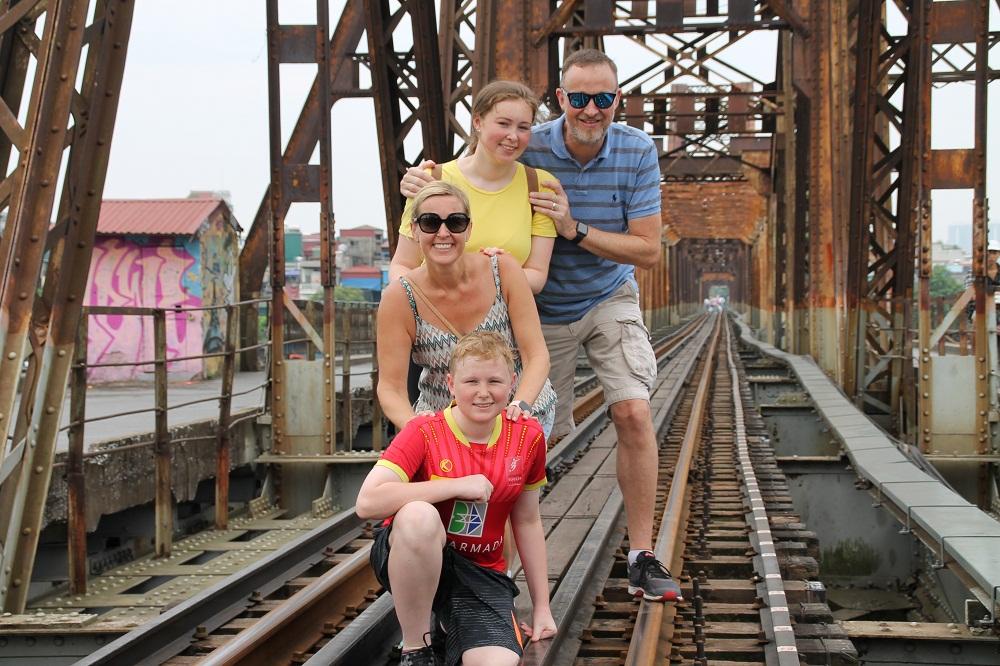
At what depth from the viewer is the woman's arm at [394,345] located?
3.73 meters

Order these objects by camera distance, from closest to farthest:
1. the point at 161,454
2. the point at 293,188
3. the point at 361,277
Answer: the point at 161,454, the point at 293,188, the point at 361,277

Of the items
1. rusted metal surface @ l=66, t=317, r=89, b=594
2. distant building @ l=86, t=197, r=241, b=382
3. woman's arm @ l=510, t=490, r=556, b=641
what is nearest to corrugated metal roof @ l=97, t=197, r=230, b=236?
distant building @ l=86, t=197, r=241, b=382

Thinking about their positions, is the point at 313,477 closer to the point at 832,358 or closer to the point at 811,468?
the point at 811,468

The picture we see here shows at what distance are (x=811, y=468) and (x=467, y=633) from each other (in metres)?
7.06

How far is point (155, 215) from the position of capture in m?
23.4

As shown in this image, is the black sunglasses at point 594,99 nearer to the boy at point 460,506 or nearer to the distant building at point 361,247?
the boy at point 460,506

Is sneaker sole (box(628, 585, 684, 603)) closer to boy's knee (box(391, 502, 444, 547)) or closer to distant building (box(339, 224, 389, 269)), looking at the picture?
boy's knee (box(391, 502, 444, 547))

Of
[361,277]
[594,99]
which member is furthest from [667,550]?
[361,277]

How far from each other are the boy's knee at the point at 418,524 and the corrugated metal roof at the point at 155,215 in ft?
65.3

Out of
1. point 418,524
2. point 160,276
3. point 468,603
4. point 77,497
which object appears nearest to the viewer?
point 418,524

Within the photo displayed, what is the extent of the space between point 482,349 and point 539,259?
77 cm

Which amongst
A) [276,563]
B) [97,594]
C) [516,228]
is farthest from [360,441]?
[516,228]

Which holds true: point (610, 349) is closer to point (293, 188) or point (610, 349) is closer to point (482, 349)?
point (482, 349)

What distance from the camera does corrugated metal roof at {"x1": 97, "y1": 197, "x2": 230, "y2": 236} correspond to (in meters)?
22.5
